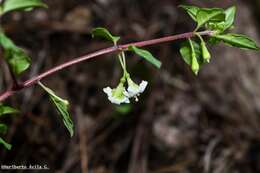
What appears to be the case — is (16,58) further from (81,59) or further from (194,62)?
(194,62)

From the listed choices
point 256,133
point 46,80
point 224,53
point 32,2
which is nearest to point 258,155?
point 256,133

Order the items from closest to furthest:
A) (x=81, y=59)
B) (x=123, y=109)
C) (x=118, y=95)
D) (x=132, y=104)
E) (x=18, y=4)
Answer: (x=18, y=4) → (x=81, y=59) → (x=118, y=95) → (x=123, y=109) → (x=132, y=104)

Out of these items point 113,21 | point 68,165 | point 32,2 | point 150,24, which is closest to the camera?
point 32,2

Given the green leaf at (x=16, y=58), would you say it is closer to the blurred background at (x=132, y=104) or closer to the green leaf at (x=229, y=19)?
the green leaf at (x=229, y=19)

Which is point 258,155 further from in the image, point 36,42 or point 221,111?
point 36,42

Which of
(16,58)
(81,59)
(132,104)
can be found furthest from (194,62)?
(132,104)
